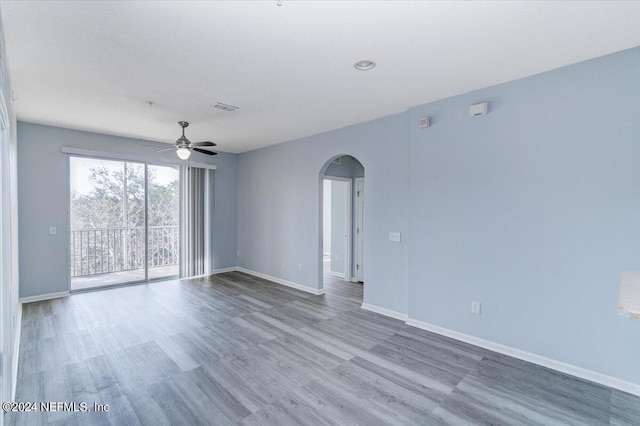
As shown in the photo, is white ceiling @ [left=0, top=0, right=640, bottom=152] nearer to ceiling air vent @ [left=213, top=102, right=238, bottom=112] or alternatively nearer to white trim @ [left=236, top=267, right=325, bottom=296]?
ceiling air vent @ [left=213, top=102, right=238, bottom=112]

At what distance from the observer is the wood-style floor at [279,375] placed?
230cm

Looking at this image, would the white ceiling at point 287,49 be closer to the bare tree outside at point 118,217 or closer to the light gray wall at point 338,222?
the bare tree outside at point 118,217

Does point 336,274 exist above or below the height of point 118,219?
below

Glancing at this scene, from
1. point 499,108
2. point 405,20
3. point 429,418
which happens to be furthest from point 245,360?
point 499,108

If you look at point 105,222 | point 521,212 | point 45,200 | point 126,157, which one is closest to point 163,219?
point 105,222

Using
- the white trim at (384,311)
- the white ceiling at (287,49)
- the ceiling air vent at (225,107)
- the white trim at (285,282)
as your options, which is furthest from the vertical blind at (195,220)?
the white trim at (384,311)

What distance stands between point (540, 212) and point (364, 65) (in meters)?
2.24

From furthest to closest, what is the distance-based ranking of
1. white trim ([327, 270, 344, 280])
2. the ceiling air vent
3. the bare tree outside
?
1. white trim ([327, 270, 344, 280])
2. the bare tree outside
3. the ceiling air vent

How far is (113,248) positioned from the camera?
6.12 metres

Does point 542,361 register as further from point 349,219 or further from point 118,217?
point 118,217

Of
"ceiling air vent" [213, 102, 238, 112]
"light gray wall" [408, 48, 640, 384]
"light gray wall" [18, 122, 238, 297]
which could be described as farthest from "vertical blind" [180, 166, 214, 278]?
"light gray wall" [408, 48, 640, 384]

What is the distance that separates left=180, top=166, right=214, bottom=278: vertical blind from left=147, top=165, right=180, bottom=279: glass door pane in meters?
0.23

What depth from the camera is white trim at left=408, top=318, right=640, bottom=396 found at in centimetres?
258

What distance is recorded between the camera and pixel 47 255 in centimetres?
507
